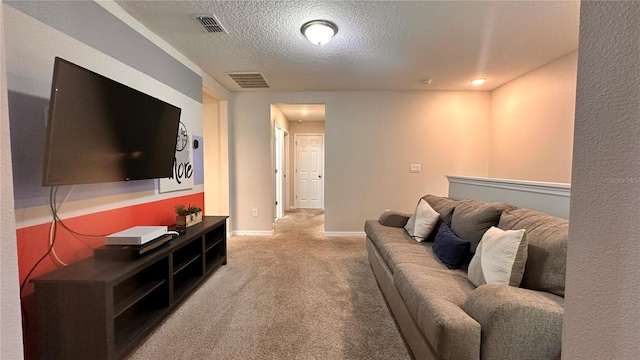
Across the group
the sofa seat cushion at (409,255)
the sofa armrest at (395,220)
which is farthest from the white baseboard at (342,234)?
the sofa seat cushion at (409,255)

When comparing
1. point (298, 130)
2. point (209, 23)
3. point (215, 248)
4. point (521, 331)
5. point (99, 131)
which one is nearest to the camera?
point (521, 331)

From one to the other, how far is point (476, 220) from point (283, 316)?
5.45ft

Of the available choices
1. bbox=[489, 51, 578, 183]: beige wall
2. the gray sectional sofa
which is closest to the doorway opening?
bbox=[489, 51, 578, 183]: beige wall

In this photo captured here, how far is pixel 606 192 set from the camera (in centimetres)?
51

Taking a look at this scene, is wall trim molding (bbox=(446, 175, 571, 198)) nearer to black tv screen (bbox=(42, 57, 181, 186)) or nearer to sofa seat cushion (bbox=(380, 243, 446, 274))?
sofa seat cushion (bbox=(380, 243, 446, 274))

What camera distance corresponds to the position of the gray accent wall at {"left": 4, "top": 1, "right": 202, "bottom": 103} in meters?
1.50

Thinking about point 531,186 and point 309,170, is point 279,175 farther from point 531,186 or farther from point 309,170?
point 531,186

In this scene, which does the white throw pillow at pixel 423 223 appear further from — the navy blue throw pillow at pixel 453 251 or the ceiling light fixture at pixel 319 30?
the ceiling light fixture at pixel 319 30

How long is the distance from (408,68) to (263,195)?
2.83m

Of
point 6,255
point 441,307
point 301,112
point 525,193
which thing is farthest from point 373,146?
point 6,255

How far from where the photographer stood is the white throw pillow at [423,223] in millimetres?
2465

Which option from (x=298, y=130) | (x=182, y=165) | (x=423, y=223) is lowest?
(x=423, y=223)

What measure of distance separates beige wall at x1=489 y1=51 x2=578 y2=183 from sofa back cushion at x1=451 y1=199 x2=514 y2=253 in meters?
1.59

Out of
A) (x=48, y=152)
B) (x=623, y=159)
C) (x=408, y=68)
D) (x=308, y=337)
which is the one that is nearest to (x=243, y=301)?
(x=308, y=337)
